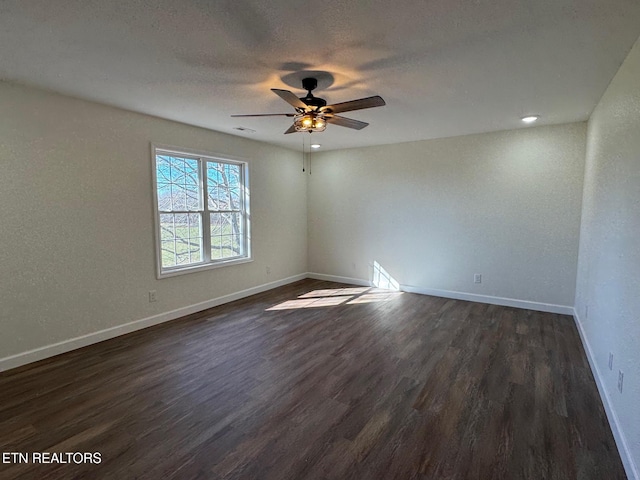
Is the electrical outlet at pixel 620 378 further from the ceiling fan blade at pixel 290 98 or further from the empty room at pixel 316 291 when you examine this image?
the ceiling fan blade at pixel 290 98

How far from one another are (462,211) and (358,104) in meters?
3.04

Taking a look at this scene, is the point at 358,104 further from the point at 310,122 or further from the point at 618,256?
the point at 618,256

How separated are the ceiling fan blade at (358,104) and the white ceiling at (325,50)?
0.82 ft

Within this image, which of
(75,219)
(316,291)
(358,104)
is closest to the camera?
(358,104)

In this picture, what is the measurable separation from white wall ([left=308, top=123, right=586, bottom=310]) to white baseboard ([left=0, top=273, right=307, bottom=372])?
2373mm

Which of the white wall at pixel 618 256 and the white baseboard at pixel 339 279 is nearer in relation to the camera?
the white wall at pixel 618 256

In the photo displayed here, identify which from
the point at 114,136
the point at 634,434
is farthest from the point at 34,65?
the point at 634,434

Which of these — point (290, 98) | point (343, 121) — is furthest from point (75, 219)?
point (343, 121)

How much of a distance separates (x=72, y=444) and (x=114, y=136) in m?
2.90

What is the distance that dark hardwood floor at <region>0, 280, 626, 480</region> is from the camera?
178 centimetres

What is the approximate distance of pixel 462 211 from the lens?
15.7 feet

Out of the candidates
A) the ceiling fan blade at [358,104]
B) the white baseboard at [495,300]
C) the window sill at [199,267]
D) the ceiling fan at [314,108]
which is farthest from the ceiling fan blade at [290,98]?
the white baseboard at [495,300]

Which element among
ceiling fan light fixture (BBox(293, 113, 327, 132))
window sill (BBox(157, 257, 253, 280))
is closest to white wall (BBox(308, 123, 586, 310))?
window sill (BBox(157, 257, 253, 280))

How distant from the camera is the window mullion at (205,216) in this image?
4.44m
